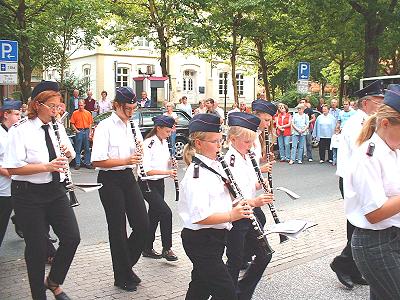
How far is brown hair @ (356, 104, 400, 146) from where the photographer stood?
3.04m

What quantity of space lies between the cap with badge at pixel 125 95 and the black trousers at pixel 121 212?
702 mm

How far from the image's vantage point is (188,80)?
1848 inches

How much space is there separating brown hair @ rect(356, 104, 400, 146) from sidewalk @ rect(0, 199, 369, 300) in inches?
92.3

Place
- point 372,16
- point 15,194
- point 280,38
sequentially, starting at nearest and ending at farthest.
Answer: point 15,194 → point 372,16 → point 280,38

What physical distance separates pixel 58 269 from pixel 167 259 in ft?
5.76

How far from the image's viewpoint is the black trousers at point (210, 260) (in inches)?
144

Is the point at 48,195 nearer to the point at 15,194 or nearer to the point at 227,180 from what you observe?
the point at 15,194

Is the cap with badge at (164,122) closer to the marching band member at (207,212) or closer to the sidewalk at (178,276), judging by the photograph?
the sidewalk at (178,276)

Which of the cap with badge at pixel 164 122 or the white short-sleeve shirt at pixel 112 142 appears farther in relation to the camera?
the cap with badge at pixel 164 122

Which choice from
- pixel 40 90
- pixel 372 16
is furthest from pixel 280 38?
pixel 40 90

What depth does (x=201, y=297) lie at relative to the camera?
388 centimetres

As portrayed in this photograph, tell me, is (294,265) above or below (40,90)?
below

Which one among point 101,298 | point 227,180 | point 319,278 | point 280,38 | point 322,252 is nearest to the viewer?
point 227,180

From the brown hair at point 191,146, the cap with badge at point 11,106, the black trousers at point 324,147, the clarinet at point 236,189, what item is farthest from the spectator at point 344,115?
the brown hair at point 191,146
